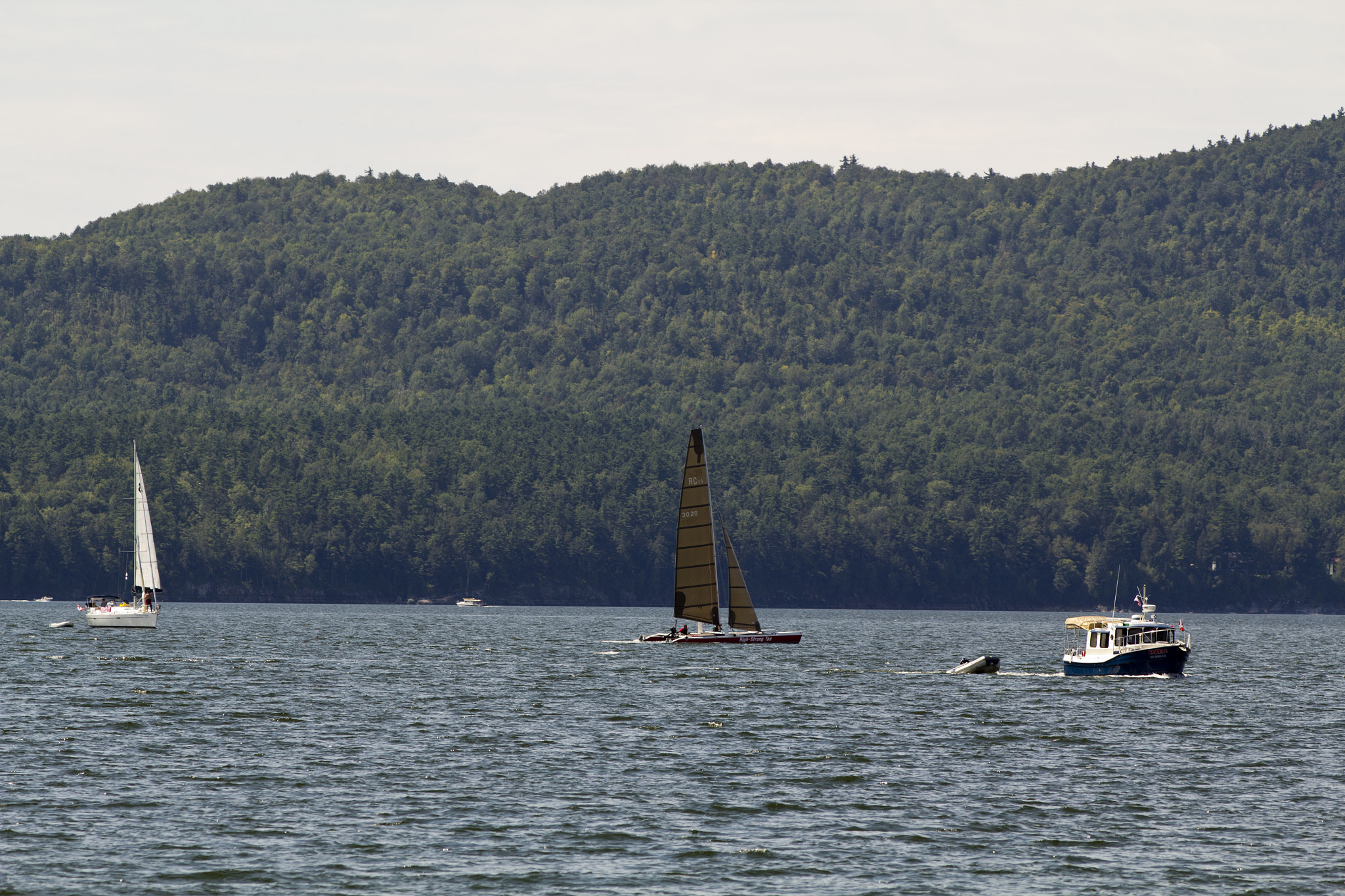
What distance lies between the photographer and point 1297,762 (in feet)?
207

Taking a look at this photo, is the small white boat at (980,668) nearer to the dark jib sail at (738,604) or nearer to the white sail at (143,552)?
the dark jib sail at (738,604)

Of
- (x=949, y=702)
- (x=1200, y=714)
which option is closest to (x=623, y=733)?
(x=949, y=702)

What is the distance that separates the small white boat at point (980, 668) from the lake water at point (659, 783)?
404 centimetres

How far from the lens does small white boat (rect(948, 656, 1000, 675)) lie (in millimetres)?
108312

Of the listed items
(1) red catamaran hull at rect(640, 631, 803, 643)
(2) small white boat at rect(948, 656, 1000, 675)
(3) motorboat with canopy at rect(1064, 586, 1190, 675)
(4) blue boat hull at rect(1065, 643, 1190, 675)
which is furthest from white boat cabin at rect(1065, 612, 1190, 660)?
(1) red catamaran hull at rect(640, 631, 803, 643)

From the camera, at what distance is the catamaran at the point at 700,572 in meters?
112

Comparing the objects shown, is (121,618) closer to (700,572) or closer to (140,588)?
(140,588)

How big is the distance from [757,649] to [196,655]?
141 ft

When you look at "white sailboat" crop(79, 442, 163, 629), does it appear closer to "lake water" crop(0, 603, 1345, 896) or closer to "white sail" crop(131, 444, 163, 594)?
"white sail" crop(131, 444, 163, 594)

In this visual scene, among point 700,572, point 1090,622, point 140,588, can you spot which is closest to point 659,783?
point 1090,622

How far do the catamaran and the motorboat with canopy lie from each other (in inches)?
876

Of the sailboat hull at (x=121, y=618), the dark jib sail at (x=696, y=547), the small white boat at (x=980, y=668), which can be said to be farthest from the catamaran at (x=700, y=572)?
A: the sailboat hull at (x=121, y=618)

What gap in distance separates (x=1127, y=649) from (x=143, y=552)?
86.8m

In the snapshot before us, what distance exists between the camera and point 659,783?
182ft
